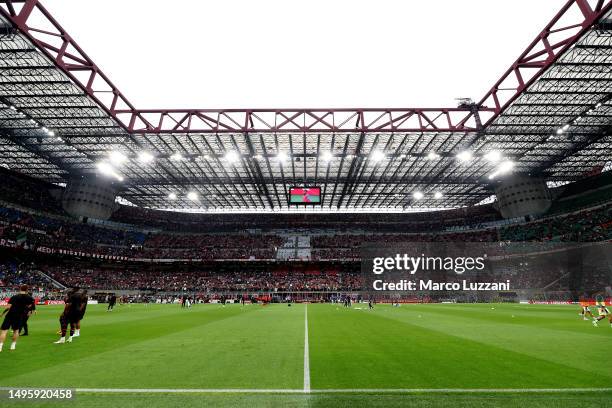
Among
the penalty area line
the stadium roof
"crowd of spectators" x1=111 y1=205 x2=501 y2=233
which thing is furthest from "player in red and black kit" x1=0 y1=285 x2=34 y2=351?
"crowd of spectators" x1=111 y1=205 x2=501 y2=233

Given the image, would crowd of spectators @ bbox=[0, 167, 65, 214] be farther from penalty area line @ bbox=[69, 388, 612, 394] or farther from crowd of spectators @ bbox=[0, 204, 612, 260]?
penalty area line @ bbox=[69, 388, 612, 394]

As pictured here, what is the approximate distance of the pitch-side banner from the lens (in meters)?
43.3

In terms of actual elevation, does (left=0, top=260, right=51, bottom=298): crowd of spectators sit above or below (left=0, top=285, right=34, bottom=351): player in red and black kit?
above

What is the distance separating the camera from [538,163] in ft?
146

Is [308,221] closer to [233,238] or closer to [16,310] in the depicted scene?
[233,238]

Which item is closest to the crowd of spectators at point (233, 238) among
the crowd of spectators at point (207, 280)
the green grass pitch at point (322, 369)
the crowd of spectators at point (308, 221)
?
the crowd of spectators at point (308, 221)

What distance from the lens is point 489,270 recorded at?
55.8m

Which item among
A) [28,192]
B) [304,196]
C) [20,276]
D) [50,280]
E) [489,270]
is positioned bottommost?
[50,280]

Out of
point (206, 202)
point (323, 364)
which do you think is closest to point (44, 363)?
point (323, 364)

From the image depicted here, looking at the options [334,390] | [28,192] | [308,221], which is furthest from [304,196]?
[28,192]

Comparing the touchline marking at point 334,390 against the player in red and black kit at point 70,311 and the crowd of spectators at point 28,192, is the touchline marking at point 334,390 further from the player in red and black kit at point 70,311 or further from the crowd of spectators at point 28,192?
the crowd of spectators at point 28,192

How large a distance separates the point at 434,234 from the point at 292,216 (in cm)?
2917

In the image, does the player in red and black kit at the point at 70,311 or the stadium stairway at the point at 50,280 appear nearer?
the player in red and black kit at the point at 70,311

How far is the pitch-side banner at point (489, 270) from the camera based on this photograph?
4334cm
